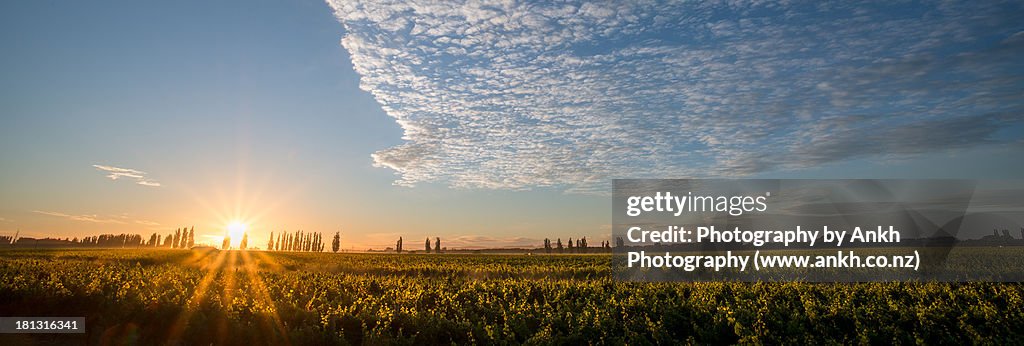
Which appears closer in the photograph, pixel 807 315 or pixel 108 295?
pixel 807 315

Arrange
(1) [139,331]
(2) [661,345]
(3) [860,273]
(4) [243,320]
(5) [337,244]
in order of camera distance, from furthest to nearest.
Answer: (5) [337,244]
(3) [860,273]
(1) [139,331]
(4) [243,320]
(2) [661,345]

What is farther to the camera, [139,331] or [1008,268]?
[1008,268]

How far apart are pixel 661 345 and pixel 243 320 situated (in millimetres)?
10321

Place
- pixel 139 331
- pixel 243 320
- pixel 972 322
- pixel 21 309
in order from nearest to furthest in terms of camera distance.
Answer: pixel 972 322
pixel 243 320
pixel 139 331
pixel 21 309

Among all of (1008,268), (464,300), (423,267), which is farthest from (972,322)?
(423,267)

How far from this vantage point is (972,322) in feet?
41.3

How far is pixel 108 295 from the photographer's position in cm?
1695

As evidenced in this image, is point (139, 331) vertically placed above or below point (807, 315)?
below

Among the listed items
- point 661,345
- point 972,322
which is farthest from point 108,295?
point 972,322

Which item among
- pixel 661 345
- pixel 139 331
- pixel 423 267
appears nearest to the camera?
pixel 661 345

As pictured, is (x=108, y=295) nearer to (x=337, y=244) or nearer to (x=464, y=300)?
(x=464, y=300)

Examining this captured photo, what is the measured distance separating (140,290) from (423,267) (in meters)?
33.5

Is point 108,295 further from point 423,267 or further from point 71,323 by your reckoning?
point 423,267

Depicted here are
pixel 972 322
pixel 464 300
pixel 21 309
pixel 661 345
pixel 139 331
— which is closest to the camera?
pixel 661 345
